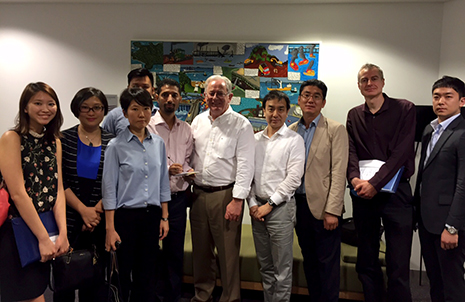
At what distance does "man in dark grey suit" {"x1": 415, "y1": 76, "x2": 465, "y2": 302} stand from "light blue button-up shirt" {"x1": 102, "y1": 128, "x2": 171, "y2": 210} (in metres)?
1.92

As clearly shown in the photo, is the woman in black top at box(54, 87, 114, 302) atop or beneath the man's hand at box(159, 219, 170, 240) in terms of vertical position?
atop

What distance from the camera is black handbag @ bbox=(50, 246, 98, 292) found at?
6.45 ft

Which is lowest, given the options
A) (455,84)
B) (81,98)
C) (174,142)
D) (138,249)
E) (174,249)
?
(174,249)

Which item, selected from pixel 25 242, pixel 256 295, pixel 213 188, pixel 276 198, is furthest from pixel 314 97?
pixel 25 242

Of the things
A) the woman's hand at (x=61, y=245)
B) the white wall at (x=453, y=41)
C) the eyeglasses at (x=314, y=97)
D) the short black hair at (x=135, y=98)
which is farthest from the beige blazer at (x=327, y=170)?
the white wall at (x=453, y=41)

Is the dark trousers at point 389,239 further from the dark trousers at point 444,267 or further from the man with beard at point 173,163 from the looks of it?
the man with beard at point 173,163

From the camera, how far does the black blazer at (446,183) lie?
87.8 inches

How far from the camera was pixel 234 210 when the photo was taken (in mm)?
2480

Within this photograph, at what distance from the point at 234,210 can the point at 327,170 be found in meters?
0.76

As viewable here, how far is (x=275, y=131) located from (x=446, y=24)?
7.89ft

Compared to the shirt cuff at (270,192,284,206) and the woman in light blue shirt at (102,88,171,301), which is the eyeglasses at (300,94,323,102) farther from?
the woman in light blue shirt at (102,88,171,301)

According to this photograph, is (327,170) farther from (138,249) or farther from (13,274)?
(13,274)

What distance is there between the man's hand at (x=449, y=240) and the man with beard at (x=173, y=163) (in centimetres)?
184

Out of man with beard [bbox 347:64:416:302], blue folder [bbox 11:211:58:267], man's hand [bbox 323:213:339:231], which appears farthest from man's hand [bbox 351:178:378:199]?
blue folder [bbox 11:211:58:267]
